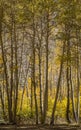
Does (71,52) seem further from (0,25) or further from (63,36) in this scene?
(0,25)

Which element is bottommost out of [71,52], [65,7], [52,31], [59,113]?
[59,113]

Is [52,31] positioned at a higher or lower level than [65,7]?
lower

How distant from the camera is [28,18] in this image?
16.3 metres

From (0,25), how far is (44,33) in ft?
6.68

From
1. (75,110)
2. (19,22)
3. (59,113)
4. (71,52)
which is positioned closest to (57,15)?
(19,22)

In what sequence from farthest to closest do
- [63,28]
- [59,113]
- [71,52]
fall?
1. [59,113]
2. [71,52]
3. [63,28]

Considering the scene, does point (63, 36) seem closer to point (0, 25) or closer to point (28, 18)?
point (28, 18)

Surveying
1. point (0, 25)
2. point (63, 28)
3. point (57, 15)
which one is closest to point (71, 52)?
point (63, 28)

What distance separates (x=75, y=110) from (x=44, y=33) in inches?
206

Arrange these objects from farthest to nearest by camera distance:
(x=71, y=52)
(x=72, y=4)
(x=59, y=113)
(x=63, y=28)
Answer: (x=59, y=113) < (x=71, y=52) < (x=63, y=28) < (x=72, y=4)

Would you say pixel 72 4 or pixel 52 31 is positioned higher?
pixel 72 4

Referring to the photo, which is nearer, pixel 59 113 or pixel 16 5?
pixel 16 5

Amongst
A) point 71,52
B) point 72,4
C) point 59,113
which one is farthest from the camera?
point 59,113

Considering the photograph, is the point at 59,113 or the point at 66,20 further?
the point at 59,113
